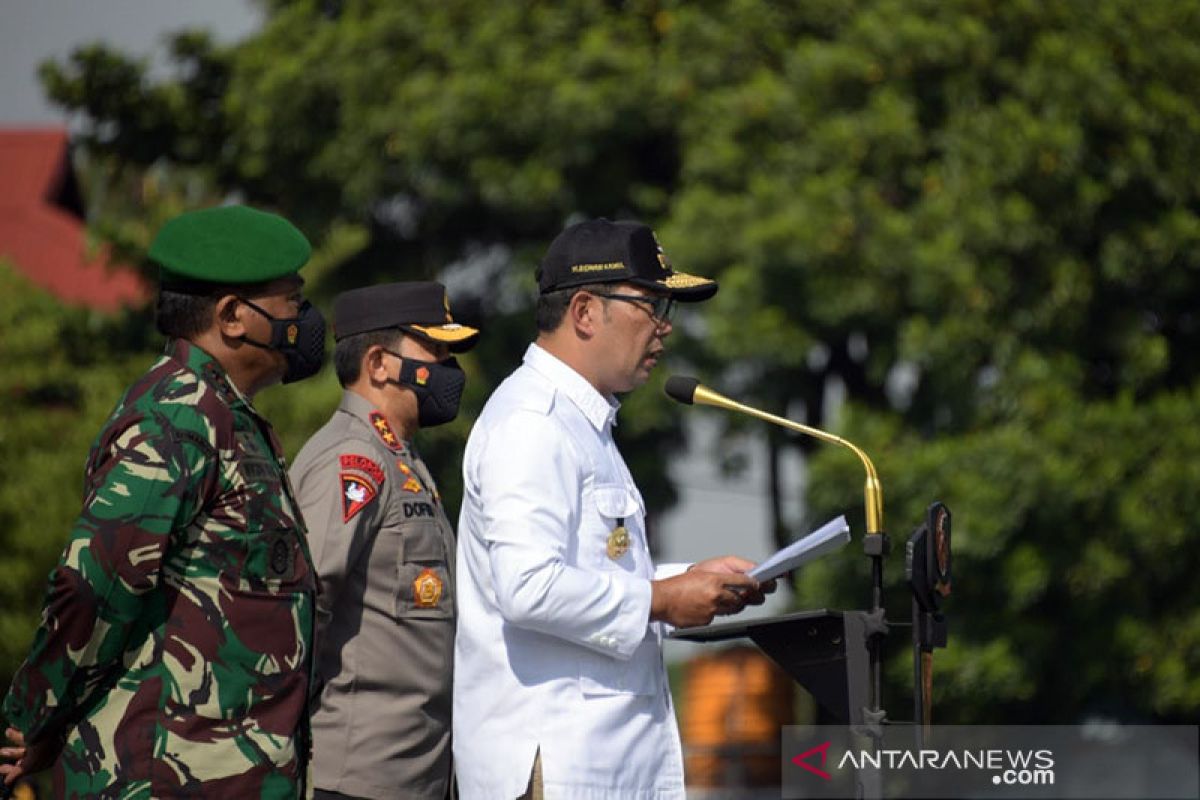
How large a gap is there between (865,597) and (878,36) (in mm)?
4192

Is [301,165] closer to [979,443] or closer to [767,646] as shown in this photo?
[979,443]

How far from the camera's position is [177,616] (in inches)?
138

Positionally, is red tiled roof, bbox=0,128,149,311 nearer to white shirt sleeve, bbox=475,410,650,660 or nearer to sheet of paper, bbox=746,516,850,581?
white shirt sleeve, bbox=475,410,650,660

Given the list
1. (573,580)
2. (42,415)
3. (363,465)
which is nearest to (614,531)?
(573,580)

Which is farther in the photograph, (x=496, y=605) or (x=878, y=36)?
(x=878, y=36)

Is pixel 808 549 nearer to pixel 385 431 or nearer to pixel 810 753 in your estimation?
pixel 385 431

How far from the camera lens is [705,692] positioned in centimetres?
1797

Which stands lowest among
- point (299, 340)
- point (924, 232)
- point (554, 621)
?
point (554, 621)

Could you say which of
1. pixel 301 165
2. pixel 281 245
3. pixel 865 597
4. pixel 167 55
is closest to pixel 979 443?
pixel 865 597

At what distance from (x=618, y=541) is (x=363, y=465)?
85 centimetres

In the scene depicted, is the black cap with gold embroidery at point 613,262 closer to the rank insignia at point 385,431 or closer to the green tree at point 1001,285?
the rank insignia at point 385,431

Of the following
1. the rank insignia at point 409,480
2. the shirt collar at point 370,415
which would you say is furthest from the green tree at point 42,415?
the rank insignia at point 409,480

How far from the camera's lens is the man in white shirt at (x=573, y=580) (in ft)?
13.2

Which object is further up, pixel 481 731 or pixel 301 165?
pixel 301 165
